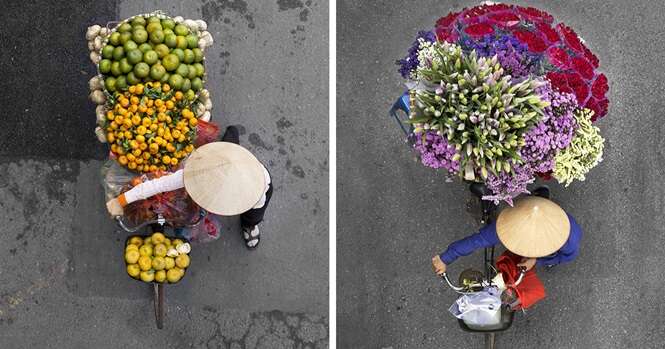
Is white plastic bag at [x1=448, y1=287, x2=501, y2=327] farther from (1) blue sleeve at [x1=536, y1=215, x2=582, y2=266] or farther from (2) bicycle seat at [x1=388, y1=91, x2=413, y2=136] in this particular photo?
(2) bicycle seat at [x1=388, y1=91, x2=413, y2=136]

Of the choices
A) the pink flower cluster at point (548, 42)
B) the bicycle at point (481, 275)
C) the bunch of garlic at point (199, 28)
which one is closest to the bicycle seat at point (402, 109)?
the bicycle at point (481, 275)

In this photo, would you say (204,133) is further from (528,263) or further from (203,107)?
(528,263)

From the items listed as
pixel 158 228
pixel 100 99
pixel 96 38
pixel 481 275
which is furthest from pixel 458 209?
pixel 96 38

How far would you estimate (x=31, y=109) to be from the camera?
4.77m

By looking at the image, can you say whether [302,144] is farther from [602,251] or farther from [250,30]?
[602,251]

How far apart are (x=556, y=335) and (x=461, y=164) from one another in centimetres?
192

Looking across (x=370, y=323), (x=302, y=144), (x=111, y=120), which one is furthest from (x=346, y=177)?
(x=111, y=120)

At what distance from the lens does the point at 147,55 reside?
12.6ft

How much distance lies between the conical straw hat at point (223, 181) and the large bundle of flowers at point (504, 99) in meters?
0.96

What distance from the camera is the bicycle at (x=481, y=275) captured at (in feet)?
13.7

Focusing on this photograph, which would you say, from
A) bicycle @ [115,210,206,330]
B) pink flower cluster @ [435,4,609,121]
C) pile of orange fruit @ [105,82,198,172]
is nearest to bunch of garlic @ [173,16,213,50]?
pile of orange fruit @ [105,82,198,172]

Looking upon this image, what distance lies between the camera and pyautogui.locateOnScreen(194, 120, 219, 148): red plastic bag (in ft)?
13.5

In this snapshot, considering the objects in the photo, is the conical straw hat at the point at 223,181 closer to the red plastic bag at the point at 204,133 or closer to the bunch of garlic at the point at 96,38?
the red plastic bag at the point at 204,133

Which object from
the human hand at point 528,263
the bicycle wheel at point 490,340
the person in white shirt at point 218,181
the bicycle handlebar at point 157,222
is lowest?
the bicycle wheel at point 490,340
